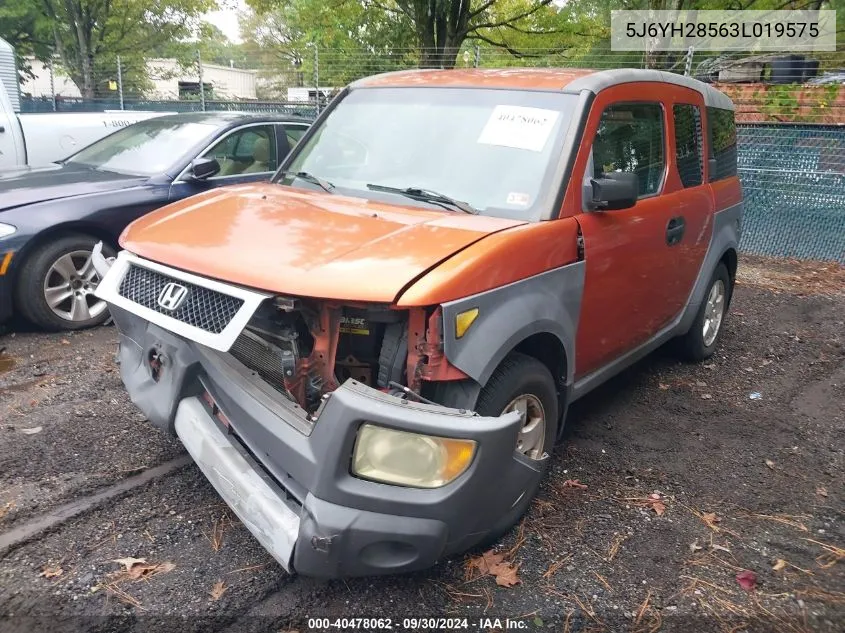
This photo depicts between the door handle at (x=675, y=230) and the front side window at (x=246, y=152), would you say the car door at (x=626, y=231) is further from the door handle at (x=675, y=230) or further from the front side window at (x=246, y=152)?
the front side window at (x=246, y=152)

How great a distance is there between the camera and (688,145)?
4500mm

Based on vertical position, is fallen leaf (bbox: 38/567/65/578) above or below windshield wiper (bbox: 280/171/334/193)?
below

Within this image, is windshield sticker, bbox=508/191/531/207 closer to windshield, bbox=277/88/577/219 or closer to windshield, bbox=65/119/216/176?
windshield, bbox=277/88/577/219

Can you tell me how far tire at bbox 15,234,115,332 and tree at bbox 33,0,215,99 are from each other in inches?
761

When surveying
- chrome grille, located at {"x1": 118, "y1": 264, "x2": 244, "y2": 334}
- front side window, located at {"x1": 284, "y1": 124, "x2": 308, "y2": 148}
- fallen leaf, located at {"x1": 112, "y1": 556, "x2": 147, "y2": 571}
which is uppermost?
front side window, located at {"x1": 284, "y1": 124, "x2": 308, "y2": 148}

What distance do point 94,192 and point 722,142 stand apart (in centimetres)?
479

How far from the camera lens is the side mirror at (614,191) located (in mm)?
3211

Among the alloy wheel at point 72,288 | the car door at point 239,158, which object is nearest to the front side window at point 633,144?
the car door at point 239,158

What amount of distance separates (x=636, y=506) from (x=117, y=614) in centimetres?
230

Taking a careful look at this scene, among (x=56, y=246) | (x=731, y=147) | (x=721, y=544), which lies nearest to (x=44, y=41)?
(x=56, y=246)

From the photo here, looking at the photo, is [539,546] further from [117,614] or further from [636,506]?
[117,614]

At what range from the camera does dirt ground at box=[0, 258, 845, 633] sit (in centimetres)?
259

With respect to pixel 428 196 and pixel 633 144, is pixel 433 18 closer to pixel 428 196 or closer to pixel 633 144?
pixel 633 144

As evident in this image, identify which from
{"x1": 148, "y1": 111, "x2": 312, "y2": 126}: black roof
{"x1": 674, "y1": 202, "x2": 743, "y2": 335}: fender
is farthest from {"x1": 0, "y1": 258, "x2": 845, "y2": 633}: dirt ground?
{"x1": 148, "y1": 111, "x2": 312, "y2": 126}: black roof
